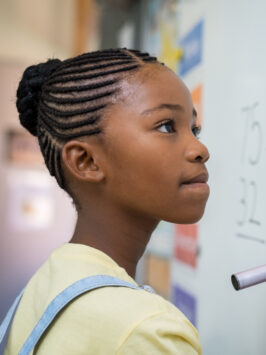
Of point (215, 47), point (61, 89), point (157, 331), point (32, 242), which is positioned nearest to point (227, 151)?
point (215, 47)

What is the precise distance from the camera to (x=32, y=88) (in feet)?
2.16

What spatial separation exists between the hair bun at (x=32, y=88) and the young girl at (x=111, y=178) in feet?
0.09

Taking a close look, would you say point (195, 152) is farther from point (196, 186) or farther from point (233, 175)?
point (233, 175)

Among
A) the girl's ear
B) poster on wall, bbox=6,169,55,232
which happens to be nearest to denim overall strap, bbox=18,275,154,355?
Result: the girl's ear

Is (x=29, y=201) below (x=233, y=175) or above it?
below

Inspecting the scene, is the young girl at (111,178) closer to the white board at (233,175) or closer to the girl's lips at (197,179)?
the girl's lips at (197,179)

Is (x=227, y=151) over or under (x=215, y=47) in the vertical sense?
under

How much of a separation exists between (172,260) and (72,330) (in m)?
0.66

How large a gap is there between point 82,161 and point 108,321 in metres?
0.22

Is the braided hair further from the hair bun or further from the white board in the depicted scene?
the white board

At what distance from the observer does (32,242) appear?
2.39 metres

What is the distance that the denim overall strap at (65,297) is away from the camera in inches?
18.8

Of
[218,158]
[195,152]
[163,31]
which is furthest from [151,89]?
[163,31]

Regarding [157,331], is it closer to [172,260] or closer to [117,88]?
[117,88]
